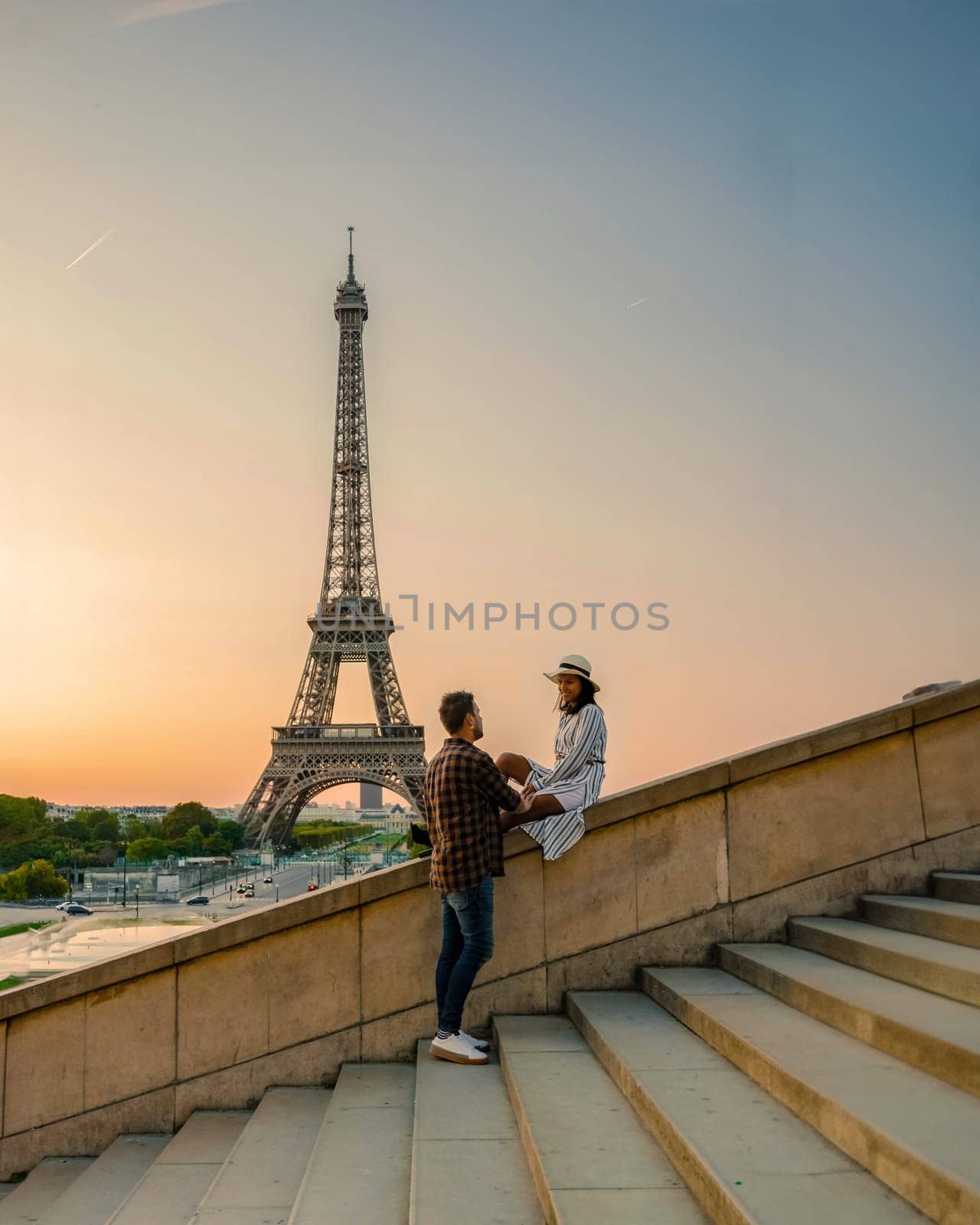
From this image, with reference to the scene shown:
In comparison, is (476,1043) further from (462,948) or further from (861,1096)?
(861,1096)

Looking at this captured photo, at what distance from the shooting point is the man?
552 cm

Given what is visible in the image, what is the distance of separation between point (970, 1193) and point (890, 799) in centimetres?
394

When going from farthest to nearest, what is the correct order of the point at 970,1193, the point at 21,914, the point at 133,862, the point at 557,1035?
the point at 133,862 < the point at 21,914 < the point at 557,1035 < the point at 970,1193

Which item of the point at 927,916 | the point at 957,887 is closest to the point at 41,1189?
the point at 927,916

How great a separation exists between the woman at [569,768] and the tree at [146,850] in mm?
95019

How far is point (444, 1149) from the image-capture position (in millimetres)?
4363

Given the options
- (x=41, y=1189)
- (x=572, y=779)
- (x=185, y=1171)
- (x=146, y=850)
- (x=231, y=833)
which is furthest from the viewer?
(x=231, y=833)

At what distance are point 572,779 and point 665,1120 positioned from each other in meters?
2.36

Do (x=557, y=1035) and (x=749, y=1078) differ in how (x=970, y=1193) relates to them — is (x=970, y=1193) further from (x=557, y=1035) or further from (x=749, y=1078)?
(x=557, y=1035)

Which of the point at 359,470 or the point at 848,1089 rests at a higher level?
the point at 359,470

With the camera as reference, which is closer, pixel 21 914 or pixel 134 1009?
pixel 134 1009

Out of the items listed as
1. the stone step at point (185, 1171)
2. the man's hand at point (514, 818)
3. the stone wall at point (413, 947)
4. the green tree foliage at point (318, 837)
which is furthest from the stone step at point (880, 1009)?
the green tree foliage at point (318, 837)

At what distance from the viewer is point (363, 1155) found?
182 inches

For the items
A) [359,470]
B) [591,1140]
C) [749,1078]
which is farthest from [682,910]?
[359,470]
